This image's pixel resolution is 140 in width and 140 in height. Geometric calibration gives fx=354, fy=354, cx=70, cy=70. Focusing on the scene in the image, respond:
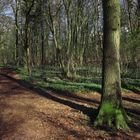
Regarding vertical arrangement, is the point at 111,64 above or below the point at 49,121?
above

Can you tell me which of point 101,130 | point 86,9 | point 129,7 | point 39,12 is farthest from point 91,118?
point 86,9

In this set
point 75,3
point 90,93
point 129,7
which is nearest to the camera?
point 90,93

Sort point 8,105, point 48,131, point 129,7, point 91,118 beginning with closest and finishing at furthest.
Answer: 1. point 48,131
2. point 91,118
3. point 8,105
4. point 129,7

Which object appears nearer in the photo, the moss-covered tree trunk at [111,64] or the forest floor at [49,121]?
the forest floor at [49,121]

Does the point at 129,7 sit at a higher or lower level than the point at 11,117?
higher

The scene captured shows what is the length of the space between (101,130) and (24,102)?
16.5 ft

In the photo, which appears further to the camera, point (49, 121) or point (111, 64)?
point (49, 121)

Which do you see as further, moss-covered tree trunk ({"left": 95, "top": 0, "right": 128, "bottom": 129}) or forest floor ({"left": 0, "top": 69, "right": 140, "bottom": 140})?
moss-covered tree trunk ({"left": 95, "top": 0, "right": 128, "bottom": 129})

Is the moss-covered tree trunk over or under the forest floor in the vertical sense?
over

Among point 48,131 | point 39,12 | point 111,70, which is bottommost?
point 48,131

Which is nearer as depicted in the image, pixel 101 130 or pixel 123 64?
pixel 101 130

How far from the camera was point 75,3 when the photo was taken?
30516 millimetres

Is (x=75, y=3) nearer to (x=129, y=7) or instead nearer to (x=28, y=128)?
(x=129, y=7)

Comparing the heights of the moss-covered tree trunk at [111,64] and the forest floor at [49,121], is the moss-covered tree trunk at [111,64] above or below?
above
